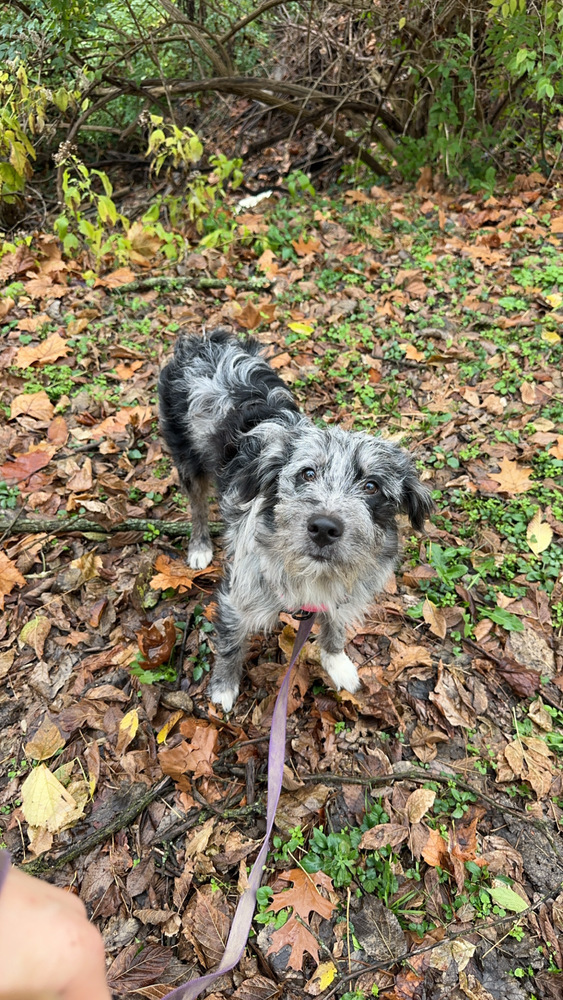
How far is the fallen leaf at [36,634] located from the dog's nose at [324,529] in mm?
2264

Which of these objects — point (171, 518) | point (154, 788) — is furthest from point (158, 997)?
point (171, 518)

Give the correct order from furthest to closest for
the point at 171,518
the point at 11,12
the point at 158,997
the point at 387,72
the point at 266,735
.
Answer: the point at 387,72 → the point at 11,12 → the point at 171,518 → the point at 266,735 → the point at 158,997

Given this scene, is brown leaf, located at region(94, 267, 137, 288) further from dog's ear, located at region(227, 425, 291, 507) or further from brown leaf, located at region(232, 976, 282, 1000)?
brown leaf, located at region(232, 976, 282, 1000)

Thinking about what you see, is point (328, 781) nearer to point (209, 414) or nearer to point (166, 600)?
point (166, 600)

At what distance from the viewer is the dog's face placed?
8.42ft

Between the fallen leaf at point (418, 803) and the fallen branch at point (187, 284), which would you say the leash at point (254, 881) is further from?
the fallen branch at point (187, 284)

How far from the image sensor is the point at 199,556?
168 inches

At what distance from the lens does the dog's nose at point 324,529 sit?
2.47 metres

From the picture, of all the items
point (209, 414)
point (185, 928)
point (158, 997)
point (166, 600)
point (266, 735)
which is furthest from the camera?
point (166, 600)

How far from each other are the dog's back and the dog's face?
399mm

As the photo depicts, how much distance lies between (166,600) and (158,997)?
7.26ft

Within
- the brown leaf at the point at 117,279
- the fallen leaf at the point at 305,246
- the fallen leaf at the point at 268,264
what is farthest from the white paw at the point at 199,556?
the fallen leaf at the point at 305,246

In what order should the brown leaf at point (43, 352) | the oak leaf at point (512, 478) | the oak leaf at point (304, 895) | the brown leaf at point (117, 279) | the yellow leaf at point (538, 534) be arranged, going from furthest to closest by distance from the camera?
the brown leaf at point (117, 279)
the brown leaf at point (43, 352)
the oak leaf at point (512, 478)
the yellow leaf at point (538, 534)
the oak leaf at point (304, 895)

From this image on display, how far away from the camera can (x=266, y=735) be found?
343 cm
